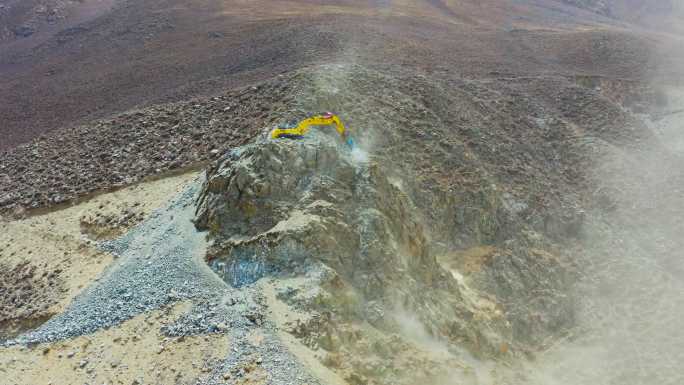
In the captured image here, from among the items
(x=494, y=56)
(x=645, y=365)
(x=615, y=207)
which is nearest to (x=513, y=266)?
(x=645, y=365)

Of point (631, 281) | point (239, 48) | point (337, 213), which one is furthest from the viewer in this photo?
point (239, 48)

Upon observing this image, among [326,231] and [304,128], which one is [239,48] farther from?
[326,231]

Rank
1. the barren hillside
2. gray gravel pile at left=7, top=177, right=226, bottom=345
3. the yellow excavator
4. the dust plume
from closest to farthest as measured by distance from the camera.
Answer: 1. the barren hillside
2. gray gravel pile at left=7, top=177, right=226, bottom=345
3. the yellow excavator
4. the dust plume

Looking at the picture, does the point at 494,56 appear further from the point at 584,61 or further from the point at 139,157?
the point at 139,157

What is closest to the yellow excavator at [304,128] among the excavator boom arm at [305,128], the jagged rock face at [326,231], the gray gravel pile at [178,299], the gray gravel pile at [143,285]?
the excavator boom arm at [305,128]

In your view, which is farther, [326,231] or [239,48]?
[239,48]

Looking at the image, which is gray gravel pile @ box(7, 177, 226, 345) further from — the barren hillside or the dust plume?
the dust plume

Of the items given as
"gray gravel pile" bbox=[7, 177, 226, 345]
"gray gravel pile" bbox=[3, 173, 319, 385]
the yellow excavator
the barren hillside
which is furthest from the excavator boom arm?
"gray gravel pile" bbox=[7, 177, 226, 345]

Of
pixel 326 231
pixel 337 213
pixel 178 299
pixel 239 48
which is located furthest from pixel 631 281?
pixel 239 48
